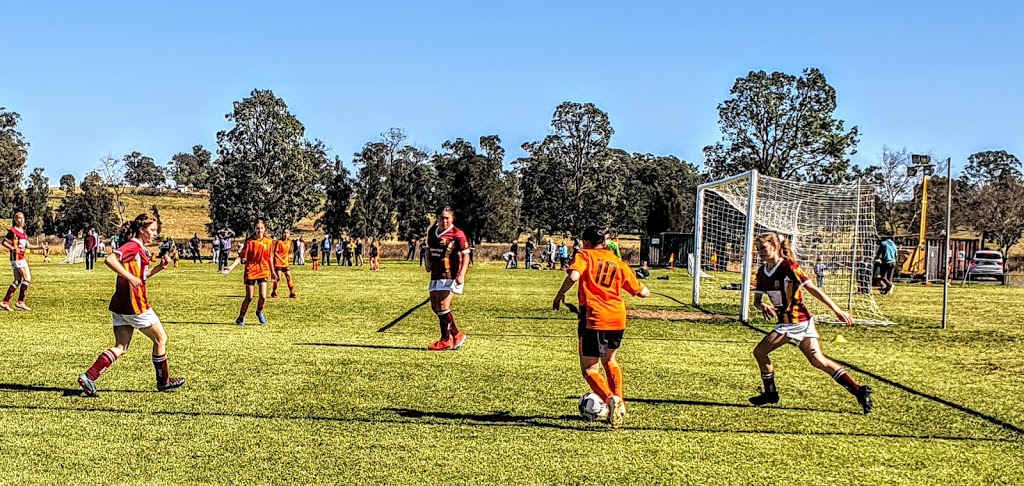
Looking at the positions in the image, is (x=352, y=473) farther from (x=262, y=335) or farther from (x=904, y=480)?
(x=262, y=335)

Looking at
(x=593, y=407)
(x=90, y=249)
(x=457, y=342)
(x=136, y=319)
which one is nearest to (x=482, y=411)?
(x=593, y=407)

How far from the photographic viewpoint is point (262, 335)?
14516 mm

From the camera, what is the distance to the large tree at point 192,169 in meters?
132

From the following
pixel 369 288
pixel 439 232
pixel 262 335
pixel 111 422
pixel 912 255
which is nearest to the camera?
pixel 111 422

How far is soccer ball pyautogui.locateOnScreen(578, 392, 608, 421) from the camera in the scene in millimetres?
7945

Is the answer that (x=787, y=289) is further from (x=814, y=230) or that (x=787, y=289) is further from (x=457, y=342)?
(x=814, y=230)

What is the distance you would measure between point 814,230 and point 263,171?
167ft

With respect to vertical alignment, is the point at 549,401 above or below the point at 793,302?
below

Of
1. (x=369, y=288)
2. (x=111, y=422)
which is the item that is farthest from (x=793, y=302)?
(x=369, y=288)

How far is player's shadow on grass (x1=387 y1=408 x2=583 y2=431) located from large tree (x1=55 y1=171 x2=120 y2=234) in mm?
75740

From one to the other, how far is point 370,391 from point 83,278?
24896 millimetres

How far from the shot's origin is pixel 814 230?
2684 centimetres

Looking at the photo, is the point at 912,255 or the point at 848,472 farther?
the point at 912,255

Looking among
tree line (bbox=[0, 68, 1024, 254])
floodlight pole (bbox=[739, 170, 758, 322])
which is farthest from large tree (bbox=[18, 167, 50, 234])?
floodlight pole (bbox=[739, 170, 758, 322])
